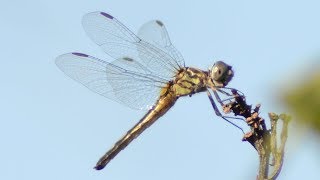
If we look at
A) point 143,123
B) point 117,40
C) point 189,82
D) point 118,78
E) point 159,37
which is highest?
point 159,37

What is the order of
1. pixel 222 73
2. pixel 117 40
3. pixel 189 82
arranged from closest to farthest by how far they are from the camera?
pixel 222 73
pixel 189 82
pixel 117 40

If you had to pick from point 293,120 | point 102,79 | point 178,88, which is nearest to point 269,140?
point 293,120

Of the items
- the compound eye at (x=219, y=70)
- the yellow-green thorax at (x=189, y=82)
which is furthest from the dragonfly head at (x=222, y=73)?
the yellow-green thorax at (x=189, y=82)

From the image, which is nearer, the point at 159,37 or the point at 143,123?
the point at 143,123

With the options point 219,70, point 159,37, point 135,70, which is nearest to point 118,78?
point 135,70

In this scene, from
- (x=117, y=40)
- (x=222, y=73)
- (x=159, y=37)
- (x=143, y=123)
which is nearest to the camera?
(x=222, y=73)

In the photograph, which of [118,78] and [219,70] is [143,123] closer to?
[118,78]

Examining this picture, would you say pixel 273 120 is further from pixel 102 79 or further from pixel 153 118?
pixel 102 79

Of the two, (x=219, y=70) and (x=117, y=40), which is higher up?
(x=219, y=70)
